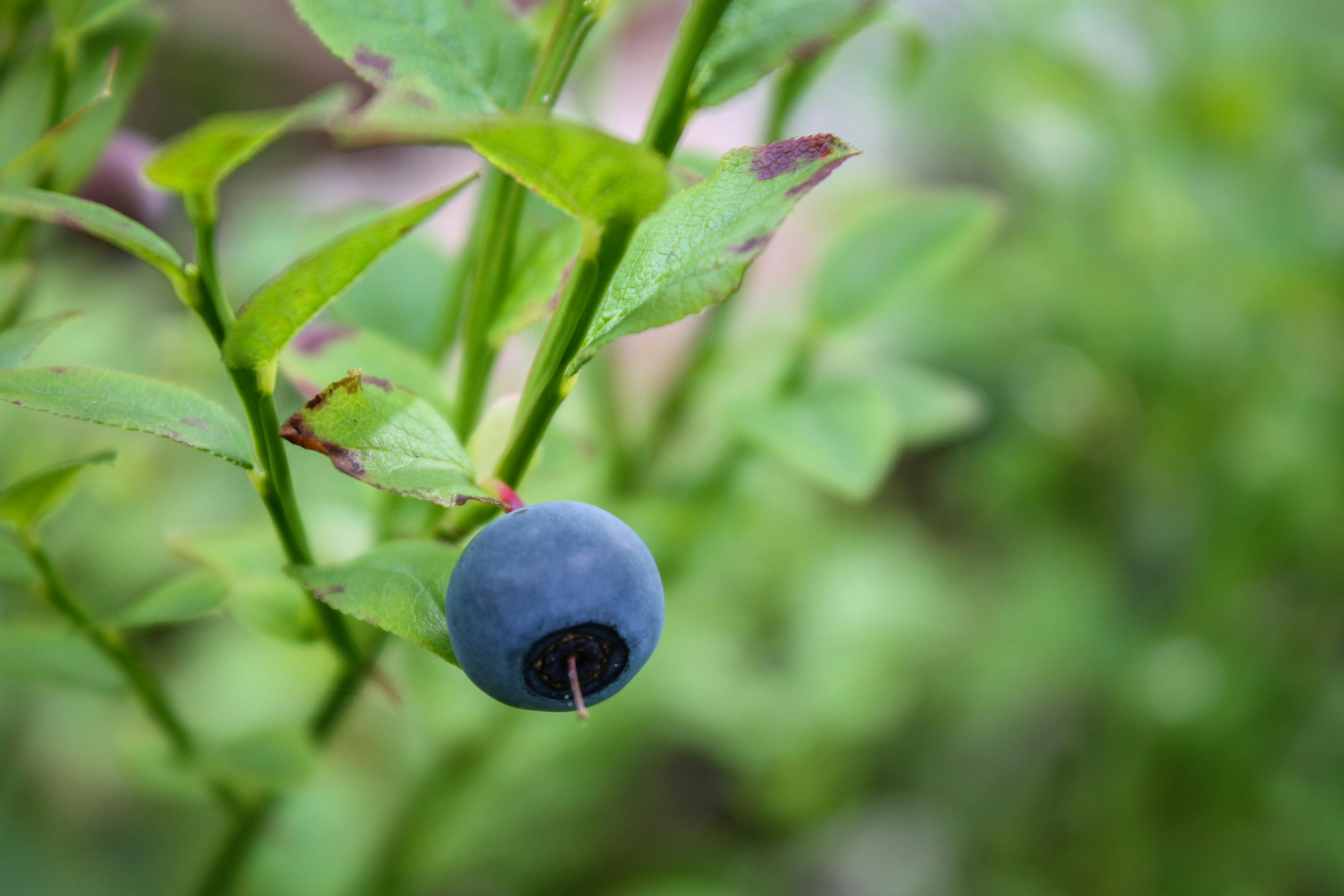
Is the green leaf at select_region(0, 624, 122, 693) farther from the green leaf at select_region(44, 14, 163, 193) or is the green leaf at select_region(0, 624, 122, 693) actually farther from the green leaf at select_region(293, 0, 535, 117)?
the green leaf at select_region(293, 0, 535, 117)

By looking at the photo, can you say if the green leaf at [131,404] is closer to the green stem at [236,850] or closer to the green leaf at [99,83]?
the green leaf at [99,83]

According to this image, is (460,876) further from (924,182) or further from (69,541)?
(924,182)

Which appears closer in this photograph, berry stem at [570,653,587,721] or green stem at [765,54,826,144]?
berry stem at [570,653,587,721]

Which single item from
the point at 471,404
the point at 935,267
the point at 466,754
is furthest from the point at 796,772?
the point at 471,404

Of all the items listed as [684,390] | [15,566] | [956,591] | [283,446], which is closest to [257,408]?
[283,446]

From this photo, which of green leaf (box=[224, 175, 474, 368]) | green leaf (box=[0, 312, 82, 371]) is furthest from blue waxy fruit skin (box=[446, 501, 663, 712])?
green leaf (box=[0, 312, 82, 371])

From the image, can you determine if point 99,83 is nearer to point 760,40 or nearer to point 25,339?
point 25,339

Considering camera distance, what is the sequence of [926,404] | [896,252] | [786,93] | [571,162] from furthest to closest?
[926,404] < [896,252] < [786,93] < [571,162]
